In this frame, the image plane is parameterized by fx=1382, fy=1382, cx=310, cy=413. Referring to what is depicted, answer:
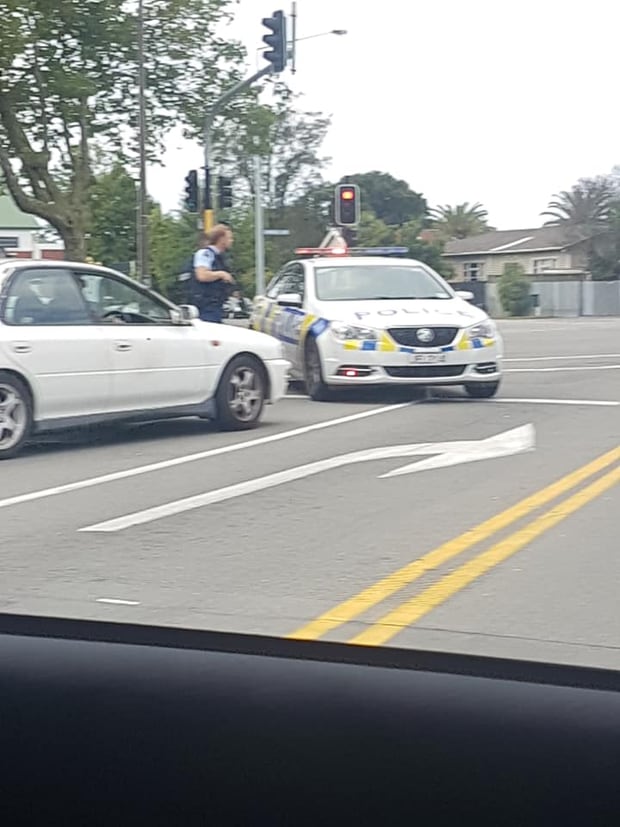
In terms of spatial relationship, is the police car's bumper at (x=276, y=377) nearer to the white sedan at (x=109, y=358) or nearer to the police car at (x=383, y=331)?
the white sedan at (x=109, y=358)

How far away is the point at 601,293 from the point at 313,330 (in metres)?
47.3

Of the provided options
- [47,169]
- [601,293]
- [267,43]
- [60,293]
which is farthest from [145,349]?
[601,293]

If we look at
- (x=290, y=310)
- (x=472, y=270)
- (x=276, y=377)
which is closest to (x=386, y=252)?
(x=290, y=310)

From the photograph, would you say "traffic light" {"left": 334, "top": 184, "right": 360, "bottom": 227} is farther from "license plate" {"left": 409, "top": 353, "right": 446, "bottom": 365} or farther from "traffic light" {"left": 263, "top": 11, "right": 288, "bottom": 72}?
"license plate" {"left": 409, "top": 353, "right": 446, "bottom": 365}

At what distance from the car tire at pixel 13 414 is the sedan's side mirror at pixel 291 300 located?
5149mm

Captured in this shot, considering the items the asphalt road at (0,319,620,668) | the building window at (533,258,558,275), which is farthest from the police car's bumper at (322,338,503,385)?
the building window at (533,258,558,275)

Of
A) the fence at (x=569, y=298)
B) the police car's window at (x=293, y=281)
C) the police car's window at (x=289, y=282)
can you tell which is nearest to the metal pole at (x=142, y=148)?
the police car's window at (x=289, y=282)

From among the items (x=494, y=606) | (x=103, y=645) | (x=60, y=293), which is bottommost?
(x=494, y=606)

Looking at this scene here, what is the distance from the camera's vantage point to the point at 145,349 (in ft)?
35.6

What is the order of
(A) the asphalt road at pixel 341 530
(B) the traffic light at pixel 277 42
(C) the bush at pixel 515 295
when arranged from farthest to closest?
(C) the bush at pixel 515 295, (B) the traffic light at pixel 277 42, (A) the asphalt road at pixel 341 530

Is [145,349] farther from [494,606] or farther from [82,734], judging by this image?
[82,734]

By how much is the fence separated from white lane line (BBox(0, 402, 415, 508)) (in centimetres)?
4658

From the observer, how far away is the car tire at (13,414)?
32.2 feet

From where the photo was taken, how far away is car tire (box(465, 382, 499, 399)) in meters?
14.0
